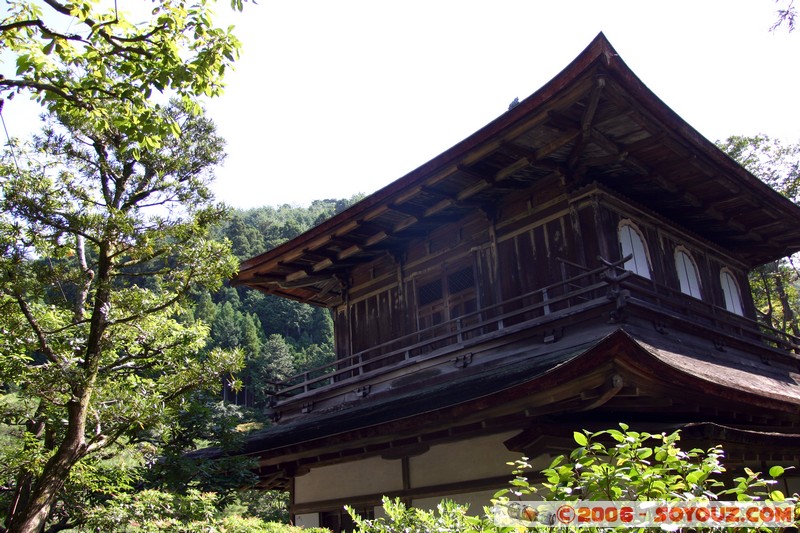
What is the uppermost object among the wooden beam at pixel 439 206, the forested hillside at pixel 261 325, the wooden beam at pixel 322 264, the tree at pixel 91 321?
the forested hillside at pixel 261 325

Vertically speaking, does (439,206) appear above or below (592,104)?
above

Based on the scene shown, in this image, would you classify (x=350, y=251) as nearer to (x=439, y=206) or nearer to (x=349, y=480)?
(x=439, y=206)

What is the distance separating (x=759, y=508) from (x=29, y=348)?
26.4 ft

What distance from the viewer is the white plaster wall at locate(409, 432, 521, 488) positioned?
344 inches

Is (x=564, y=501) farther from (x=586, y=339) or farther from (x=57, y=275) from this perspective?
(x=57, y=275)

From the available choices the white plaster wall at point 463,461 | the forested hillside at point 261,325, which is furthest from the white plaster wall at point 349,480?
the forested hillside at point 261,325

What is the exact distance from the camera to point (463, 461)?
9.23m

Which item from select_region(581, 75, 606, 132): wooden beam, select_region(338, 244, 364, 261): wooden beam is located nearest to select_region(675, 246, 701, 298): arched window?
Answer: select_region(581, 75, 606, 132): wooden beam

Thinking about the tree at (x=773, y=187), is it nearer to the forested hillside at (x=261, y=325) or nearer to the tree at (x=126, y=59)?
the tree at (x=126, y=59)

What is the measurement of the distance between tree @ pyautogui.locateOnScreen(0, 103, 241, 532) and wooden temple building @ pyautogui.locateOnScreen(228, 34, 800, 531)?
2.98 meters

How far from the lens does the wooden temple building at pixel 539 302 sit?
7.64 meters

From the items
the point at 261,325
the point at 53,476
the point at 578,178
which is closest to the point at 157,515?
the point at 53,476

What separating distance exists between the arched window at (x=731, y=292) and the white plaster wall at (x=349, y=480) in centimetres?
836

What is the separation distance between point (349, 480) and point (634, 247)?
21.8ft
